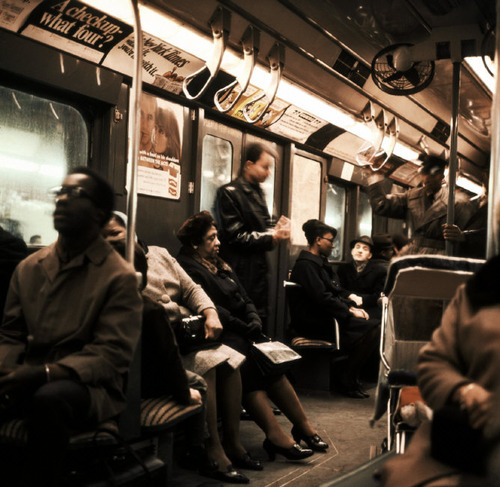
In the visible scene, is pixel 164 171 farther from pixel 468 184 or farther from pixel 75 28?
pixel 468 184

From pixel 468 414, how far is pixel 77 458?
5.75 ft

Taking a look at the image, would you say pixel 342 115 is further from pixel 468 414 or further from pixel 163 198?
pixel 468 414

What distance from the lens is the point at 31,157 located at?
4.48 metres

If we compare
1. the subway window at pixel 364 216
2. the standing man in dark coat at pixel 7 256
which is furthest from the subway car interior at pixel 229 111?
the subway window at pixel 364 216

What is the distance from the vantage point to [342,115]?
796cm

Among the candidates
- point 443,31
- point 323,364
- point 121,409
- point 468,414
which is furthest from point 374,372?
point 468,414

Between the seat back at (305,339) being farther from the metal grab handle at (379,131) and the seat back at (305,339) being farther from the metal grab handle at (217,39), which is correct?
the metal grab handle at (217,39)

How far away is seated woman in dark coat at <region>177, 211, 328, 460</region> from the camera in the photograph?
4616mm

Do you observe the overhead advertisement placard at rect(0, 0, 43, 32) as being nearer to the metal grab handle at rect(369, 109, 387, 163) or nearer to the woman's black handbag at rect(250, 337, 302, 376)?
the woman's black handbag at rect(250, 337, 302, 376)

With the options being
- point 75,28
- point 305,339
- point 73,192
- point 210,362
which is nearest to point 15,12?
point 75,28

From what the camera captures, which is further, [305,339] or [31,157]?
[305,339]

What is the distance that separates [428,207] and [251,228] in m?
1.55

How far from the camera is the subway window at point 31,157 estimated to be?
4.29 metres

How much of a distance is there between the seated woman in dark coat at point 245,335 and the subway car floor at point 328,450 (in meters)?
0.12
